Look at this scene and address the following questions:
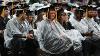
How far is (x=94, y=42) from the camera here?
38.3ft

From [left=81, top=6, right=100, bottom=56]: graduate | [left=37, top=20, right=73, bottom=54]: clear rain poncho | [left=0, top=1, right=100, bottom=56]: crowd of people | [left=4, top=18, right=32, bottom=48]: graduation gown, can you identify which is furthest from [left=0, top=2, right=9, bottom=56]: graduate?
[left=81, top=6, right=100, bottom=56]: graduate

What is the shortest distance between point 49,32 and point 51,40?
200 mm

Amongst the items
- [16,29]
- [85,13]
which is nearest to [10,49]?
[16,29]

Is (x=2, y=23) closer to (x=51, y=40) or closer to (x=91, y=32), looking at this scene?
(x=91, y=32)

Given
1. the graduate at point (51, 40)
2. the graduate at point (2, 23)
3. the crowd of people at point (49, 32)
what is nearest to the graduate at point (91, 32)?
the crowd of people at point (49, 32)

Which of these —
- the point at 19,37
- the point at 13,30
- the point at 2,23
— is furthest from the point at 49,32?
the point at 2,23

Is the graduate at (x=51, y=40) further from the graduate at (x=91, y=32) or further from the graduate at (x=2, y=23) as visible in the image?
the graduate at (x=2, y=23)

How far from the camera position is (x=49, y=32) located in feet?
32.7

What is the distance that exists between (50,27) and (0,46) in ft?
8.26

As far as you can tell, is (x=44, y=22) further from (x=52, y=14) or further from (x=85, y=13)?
(x=85, y=13)

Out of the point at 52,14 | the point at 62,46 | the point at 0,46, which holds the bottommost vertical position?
the point at 0,46

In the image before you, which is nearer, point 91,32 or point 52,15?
point 52,15

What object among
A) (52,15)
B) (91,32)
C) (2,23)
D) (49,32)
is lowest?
(91,32)

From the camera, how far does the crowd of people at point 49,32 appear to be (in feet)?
32.7
